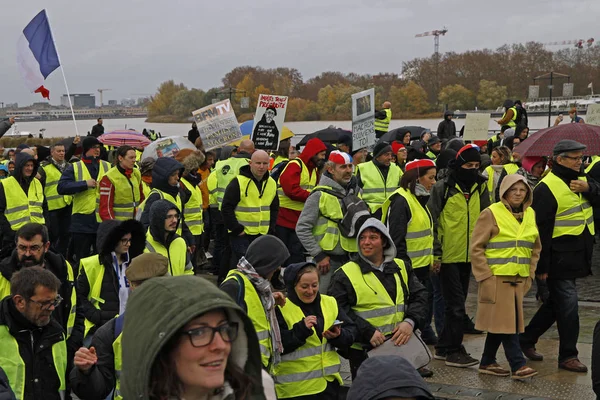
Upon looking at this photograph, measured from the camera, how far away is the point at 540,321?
26.1 ft

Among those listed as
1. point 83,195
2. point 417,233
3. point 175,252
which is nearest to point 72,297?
point 175,252

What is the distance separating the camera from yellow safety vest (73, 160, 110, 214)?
1112cm

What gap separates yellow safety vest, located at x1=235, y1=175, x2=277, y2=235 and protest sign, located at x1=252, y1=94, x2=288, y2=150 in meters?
3.83

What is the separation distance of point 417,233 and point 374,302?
174 cm

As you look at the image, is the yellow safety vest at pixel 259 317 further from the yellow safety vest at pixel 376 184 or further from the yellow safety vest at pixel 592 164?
the yellow safety vest at pixel 592 164

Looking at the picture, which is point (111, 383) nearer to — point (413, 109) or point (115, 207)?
point (115, 207)

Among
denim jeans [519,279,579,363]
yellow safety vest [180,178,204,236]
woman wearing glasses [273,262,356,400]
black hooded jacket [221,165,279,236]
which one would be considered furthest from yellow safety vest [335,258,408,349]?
yellow safety vest [180,178,204,236]

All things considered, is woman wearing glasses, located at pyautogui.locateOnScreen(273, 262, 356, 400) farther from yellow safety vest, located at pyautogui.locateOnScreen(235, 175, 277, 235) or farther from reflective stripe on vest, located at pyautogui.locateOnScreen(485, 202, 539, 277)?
yellow safety vest, located at pyautogui.locateOnScreen(235, 175, 277, 235)

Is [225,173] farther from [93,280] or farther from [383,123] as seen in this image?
[383,123]

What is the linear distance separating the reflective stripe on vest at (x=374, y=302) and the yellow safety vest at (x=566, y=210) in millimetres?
2198

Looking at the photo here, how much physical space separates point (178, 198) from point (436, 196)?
2913 mm

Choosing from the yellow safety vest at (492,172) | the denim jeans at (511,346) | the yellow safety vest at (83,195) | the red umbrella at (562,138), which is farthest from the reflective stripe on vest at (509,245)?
the yellow safety vest at (83,195)

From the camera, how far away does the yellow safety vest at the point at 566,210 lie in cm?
777

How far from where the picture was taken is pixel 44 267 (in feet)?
21.0
